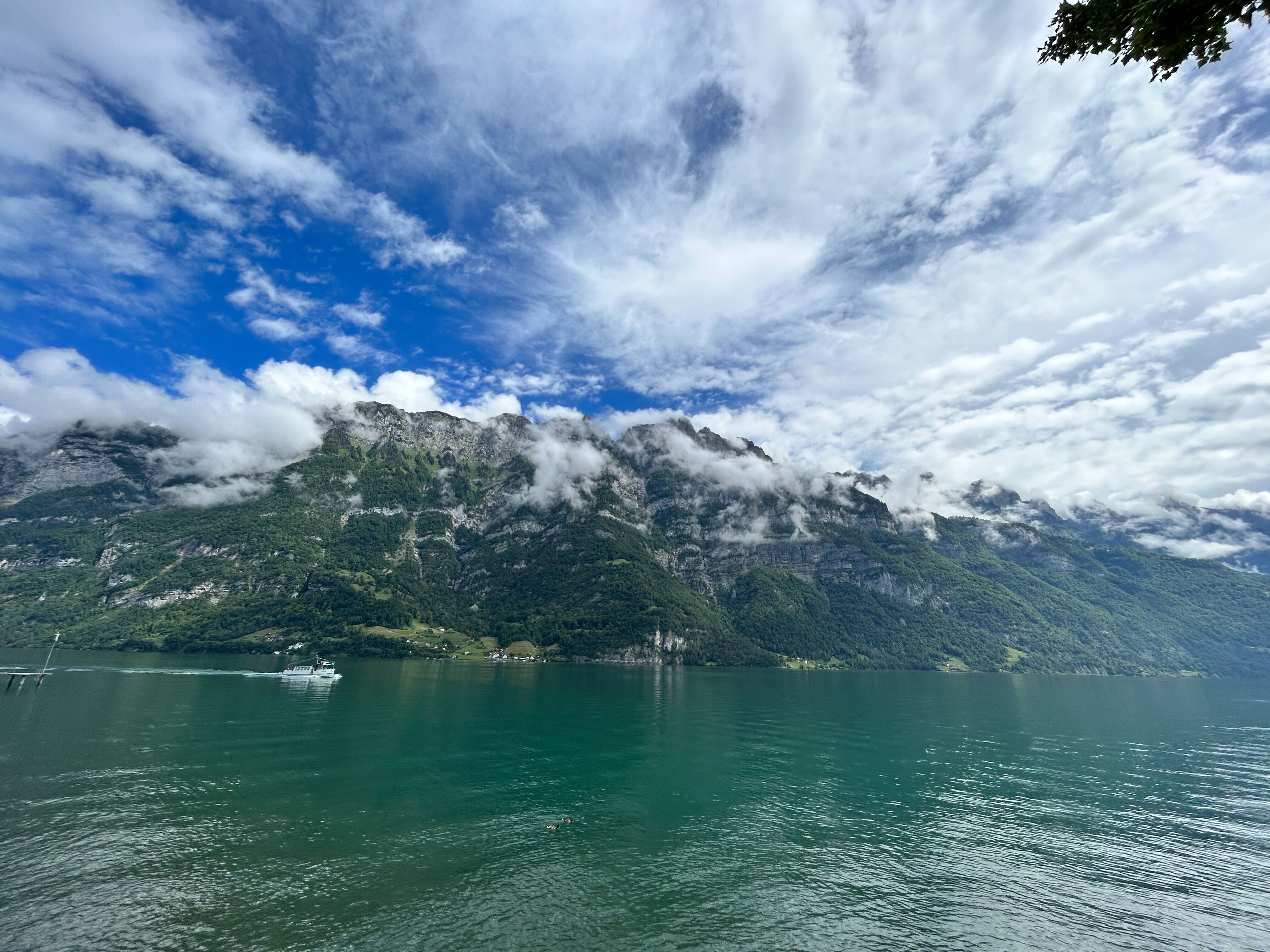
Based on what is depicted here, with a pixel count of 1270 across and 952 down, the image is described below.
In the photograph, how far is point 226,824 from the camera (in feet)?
140

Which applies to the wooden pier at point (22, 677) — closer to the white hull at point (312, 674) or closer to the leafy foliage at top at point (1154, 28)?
the white hull at point (312, 674)

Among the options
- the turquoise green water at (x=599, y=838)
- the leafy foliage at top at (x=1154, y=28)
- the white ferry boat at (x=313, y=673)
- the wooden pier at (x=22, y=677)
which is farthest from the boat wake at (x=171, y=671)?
the leafy foliage at top at (x=1154, y=28)

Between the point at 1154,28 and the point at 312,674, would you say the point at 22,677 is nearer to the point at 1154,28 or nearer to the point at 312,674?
the point at 312,674

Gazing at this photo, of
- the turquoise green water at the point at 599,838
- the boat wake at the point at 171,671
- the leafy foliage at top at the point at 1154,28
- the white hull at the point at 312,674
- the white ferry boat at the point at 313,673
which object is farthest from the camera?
the white ferry boat at the point at 313,673

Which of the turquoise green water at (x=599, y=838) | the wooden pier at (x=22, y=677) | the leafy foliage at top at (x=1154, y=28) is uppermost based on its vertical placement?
the leafy foliage at top at (x=1154, y=28)

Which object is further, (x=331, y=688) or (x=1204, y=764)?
(x=331, y=688)

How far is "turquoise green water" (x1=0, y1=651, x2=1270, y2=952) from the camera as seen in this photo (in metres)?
30.4

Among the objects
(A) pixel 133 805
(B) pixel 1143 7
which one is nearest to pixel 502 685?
(A) pixel 133 805

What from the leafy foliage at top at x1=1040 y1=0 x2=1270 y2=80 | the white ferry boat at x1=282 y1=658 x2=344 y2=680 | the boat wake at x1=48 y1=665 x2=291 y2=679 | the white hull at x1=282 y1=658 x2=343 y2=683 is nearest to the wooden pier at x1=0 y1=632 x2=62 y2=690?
the boat wake at x1=48 y1=665 x2=291 y2=679

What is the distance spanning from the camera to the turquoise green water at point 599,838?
30406 millimetres

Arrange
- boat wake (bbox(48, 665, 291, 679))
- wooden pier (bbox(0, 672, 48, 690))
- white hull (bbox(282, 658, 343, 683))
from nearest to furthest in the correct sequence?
wooden pier (bbox(0, 672, 48, 690))
boat wake (bbox(48, 665, 291, 679))
white hull (bbox(282, 658, 343, 683))

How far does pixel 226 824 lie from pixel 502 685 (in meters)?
128

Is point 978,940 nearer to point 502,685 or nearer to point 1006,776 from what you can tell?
point 1006,776

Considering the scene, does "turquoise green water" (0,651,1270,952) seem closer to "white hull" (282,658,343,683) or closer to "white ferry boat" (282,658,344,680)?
"white hull" (282,658,343,683)
